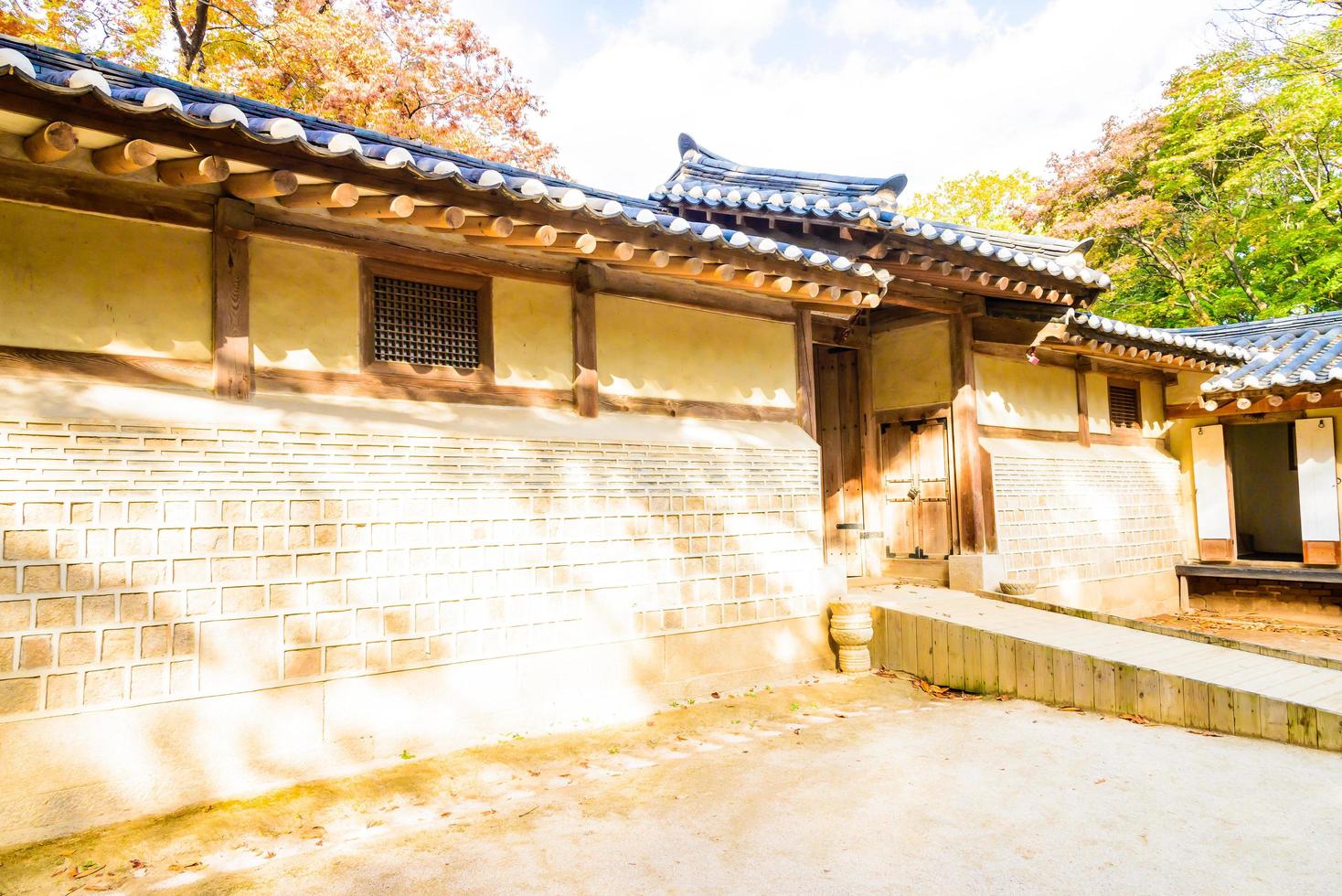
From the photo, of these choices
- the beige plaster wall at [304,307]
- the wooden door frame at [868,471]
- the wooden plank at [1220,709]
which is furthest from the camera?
the wooden door frame at [868,471]

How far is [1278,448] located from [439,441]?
15721 mm

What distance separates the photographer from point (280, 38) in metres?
13.0

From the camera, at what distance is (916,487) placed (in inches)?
348

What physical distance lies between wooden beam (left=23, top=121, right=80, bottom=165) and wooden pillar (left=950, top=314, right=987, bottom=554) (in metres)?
7.83

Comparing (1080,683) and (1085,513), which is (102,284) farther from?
(1085,513)

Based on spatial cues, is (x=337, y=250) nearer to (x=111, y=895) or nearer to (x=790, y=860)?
(x=111, y=895)

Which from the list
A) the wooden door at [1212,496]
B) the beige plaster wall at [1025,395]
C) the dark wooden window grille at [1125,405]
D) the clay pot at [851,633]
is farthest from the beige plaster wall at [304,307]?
the wooden door at [1212,496]

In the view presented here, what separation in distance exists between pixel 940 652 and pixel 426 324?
494 centimetres

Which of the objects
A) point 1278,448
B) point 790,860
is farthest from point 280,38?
point 1278,448

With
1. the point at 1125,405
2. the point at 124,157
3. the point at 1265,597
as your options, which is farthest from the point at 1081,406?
the point at 124,157

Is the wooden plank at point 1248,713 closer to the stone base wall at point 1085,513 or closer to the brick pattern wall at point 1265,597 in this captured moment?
the stone base wall at point 1085,513

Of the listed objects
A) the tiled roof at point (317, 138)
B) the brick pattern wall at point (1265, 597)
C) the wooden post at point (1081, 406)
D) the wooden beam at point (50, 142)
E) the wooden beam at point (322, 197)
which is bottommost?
the brick pattern wall at point (1265, 597)

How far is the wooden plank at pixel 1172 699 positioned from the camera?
4992 millimetres

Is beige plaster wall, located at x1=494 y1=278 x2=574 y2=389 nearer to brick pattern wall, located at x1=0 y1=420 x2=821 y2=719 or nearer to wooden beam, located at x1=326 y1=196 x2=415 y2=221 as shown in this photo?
brick pattern wall, located at x1=0 y1=420 x2=821 y2=719
